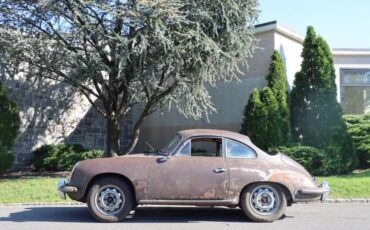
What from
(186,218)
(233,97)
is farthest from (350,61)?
(186,218)

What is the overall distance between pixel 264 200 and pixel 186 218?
4.92 feet

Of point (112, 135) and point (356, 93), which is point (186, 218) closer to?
point (112, 135)

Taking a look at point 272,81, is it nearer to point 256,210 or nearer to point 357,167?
point 357,167

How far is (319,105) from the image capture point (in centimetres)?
1619

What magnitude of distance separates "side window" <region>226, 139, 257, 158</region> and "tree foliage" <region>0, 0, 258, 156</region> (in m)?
5.18

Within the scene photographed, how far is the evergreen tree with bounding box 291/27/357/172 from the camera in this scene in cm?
1558

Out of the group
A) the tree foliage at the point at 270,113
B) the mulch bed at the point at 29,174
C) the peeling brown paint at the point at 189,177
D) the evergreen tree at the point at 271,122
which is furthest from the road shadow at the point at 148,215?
the mulch bed at the point at 29,174

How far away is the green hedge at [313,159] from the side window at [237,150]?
→ 6195mm

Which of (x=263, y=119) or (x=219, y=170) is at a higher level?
(x=263, y=119)

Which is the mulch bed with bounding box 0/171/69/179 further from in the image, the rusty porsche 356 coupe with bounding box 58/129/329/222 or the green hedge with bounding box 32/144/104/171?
the rusty porsche 356 coupe with bounding box 58/129/329/222

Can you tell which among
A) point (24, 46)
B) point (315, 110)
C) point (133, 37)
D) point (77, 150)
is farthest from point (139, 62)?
point (77, 150)

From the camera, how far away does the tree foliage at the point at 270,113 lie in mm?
16172

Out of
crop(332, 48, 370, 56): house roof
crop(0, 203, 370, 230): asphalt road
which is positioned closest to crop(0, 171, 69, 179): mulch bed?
crop(0, 203, 370, 230): asphalt road

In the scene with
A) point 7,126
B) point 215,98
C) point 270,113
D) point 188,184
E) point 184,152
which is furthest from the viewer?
point 215,98
